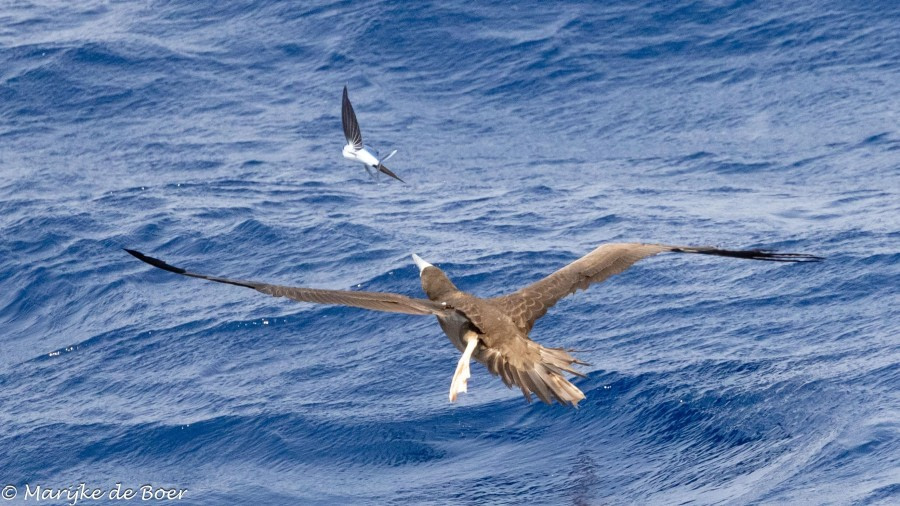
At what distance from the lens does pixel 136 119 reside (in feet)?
72.6

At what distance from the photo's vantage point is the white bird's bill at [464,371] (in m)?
9.69

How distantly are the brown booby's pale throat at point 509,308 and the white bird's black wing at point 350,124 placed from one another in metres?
4.58

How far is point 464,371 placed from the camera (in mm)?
9992

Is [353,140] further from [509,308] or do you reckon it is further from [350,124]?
[509,308]

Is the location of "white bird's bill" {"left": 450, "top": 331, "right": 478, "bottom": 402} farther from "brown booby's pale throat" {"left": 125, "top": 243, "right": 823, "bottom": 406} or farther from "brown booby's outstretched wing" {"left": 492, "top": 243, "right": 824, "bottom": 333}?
"brown booby's outstretched wing" {"left": 492, "top": 243, "right": 824, "bottom": 333}

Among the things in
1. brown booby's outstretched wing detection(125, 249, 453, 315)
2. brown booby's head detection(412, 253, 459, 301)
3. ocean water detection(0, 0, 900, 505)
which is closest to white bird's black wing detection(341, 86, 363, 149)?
ocean water detection(0, 0, 900, 505)

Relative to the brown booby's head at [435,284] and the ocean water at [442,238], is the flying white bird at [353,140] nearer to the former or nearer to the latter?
the ocean water at [442,238]

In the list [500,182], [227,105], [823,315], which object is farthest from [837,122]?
[227,105]

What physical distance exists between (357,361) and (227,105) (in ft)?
29.1

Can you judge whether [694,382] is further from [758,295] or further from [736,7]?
[736,7]

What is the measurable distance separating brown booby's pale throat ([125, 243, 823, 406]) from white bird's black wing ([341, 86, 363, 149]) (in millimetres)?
4577

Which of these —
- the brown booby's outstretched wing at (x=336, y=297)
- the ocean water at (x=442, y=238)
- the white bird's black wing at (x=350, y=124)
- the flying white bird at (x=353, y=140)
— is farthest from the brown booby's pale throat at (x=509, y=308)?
the white bird's black wing at (x=350, y=124)

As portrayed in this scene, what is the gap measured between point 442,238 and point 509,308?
648 centimetres

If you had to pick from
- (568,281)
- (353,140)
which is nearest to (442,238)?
(353,140)
